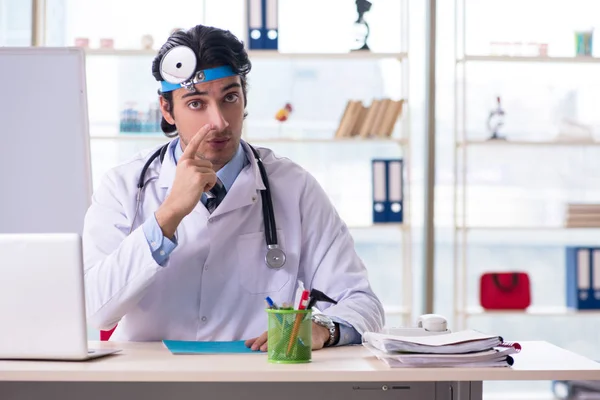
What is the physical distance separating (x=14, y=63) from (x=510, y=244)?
2.82 m

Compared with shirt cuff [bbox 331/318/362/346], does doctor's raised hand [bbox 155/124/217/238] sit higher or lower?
higher

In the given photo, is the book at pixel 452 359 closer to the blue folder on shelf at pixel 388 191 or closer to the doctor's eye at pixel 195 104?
the doctor's eye at pixel 195 104

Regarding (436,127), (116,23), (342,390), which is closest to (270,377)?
(342,390)

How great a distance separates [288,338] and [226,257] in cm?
67

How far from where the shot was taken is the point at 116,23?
4.48m

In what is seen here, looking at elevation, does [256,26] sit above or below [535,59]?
above

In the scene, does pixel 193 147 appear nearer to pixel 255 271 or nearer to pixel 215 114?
pixel 215 114

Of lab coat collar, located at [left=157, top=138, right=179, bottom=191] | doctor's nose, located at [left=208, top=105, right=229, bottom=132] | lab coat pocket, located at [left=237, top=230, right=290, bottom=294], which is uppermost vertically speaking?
doctor's nose, located at [left=208, top=105, right=229, bottom=132]

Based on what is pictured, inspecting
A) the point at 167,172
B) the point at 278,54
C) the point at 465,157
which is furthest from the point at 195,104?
the point at 465,157

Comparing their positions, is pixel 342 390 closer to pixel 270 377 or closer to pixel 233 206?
pixel 270 377

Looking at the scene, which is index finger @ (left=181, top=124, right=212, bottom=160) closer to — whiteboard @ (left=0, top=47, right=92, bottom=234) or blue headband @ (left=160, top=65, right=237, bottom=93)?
blue headband @ (left=160, top=65, right=237, bottom=93)

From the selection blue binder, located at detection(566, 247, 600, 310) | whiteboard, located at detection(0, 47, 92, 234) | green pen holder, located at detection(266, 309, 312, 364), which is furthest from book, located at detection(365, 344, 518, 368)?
blue binder, located at detection(566, 247, 600, 310)

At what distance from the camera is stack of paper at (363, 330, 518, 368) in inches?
57.8

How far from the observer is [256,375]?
4.57 ft
